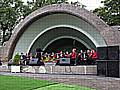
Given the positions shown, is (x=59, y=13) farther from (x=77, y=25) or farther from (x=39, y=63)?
(x=39, y=63)

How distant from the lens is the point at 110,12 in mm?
32156

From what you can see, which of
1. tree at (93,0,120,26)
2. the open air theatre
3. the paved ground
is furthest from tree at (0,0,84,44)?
the paved ground

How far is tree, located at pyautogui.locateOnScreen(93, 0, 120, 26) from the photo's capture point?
3157 centimetres

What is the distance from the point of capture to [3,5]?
35562 mm

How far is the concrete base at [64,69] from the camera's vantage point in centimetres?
1563

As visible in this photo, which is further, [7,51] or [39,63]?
[7,51]

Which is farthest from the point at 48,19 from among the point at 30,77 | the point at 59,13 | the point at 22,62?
the point at 30,77

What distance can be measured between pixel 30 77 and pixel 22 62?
5.61m

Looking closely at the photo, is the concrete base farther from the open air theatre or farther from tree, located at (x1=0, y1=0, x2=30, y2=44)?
tree, located at (x1=0, y1=0, x2=30, y2=44)

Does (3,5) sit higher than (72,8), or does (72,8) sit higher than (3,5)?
(3,5)

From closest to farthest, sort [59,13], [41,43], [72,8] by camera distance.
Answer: [72,8] < [59,13] < [41,43]

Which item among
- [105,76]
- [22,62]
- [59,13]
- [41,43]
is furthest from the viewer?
[41,43]

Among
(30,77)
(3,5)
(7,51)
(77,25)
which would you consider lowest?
(30,77)

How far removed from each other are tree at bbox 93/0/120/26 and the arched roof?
10.4 m
